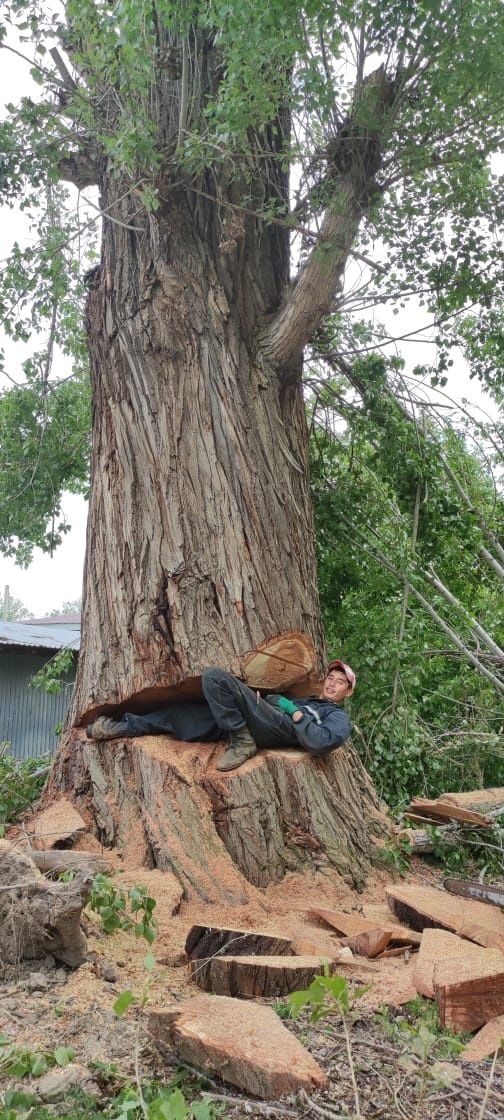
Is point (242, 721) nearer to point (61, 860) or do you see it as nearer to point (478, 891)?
point (61, 860)

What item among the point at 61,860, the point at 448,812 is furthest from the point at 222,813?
the point at 448,812

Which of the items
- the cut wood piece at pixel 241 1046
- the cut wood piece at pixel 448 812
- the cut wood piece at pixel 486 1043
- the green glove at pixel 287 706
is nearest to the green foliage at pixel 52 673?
the green glove at pixel 287 706

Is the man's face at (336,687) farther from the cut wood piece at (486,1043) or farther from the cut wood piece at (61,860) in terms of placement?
the cut wood piece at (486,1043)

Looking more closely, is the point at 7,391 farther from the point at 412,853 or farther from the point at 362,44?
the point at 412,853

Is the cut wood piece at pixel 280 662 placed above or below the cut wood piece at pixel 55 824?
above

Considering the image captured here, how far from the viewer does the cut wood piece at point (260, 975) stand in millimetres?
2951

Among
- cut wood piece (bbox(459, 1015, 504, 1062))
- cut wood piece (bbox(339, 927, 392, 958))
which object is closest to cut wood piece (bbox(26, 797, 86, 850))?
cut wood piece (bbox(339, 927, 392, 958))

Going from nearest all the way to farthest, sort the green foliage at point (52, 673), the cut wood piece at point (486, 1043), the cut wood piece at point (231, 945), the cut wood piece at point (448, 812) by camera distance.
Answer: the cut wood piece at point (486, 1043) → the cut wood piece at point (231, 945) → the cut wood piece at point (448, 812) → the green foliage at point (52, 673)

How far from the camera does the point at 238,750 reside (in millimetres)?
4512

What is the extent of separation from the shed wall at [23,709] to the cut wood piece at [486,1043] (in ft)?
44.0

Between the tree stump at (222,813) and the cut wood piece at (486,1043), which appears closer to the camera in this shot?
the cut wood piece at (486,1043)

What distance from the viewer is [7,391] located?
7902 millimetres

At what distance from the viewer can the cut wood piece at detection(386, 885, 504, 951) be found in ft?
11.8

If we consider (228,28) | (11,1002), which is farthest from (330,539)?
(11,1002)
